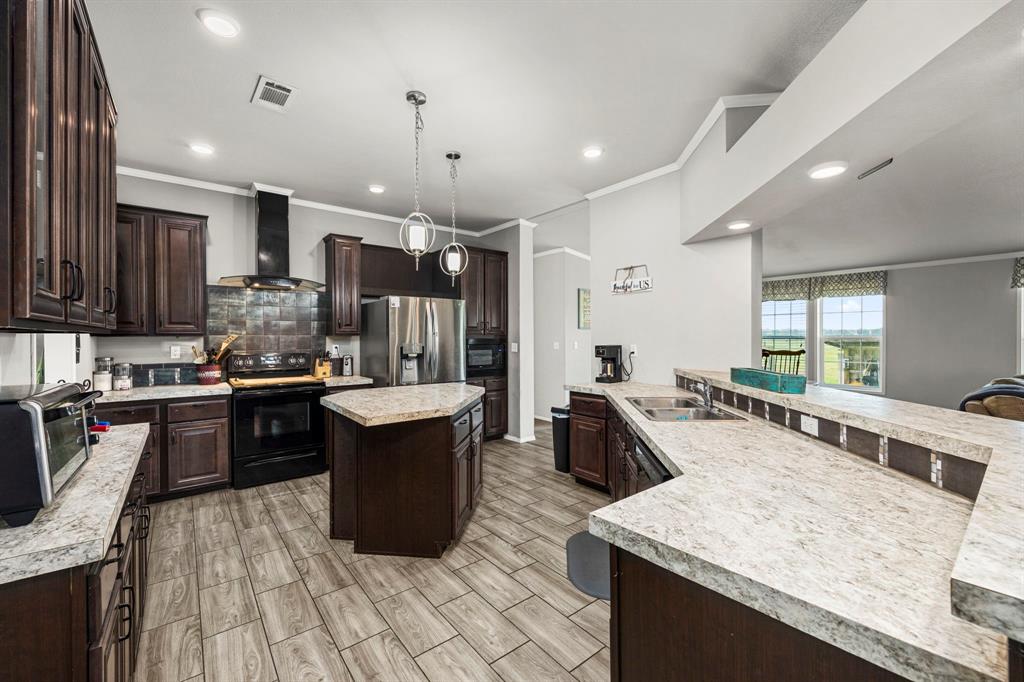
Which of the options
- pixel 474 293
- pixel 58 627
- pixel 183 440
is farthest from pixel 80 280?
pixel 474 293

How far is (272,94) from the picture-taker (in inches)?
98.7

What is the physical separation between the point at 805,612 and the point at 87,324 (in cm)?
216

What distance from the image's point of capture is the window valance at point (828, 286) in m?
7.44

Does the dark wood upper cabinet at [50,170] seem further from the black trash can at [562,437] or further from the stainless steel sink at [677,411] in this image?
the black trash can at [562,437]

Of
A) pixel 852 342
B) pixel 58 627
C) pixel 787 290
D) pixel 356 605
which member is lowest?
pixel 356 605

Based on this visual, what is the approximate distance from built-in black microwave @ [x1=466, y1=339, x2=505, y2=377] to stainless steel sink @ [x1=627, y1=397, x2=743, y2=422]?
2.56 meters

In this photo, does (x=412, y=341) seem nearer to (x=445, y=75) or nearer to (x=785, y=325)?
(x=445, y=75)

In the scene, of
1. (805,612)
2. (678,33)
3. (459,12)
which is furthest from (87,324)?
(678,33)

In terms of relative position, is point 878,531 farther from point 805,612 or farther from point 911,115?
point 911,115

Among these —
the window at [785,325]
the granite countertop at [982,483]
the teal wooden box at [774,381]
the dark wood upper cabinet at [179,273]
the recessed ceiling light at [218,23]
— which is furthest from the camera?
the window at [785,325]

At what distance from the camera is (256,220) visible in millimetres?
4016

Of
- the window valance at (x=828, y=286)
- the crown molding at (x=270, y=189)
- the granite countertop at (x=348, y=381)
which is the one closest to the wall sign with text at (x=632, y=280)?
the granite countertop at (x=348, y=381)

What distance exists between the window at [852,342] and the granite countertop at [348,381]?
8336 millimetres

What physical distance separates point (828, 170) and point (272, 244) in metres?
4.29
